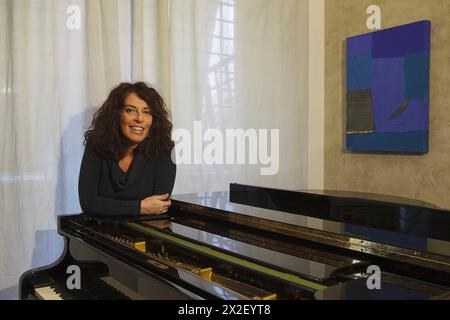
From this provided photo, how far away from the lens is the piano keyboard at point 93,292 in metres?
1.11

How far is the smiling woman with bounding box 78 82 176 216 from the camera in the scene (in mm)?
1896

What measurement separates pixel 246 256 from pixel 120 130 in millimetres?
1148

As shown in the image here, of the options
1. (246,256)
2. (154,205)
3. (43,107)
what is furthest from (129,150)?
(246,256)

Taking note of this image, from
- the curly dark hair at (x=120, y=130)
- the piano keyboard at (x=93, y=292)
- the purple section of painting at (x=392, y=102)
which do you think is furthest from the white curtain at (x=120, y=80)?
the piano keyboard at (x=93, y=292)

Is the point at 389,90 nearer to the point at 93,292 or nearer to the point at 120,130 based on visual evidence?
the point at 120,130

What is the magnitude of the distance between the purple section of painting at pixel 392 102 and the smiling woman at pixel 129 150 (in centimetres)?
161

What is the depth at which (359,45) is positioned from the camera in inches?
117

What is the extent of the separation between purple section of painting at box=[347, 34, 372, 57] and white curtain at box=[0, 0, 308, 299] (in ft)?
1.38

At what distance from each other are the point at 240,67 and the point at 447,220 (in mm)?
1922

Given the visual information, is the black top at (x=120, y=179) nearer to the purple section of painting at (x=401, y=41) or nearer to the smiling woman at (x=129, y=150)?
the smiling woman at (x=129, y=150)

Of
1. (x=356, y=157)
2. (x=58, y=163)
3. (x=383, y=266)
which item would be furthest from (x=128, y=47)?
(x=383, y=266)

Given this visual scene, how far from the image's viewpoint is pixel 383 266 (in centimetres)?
101
